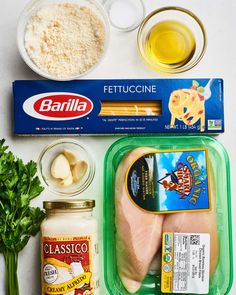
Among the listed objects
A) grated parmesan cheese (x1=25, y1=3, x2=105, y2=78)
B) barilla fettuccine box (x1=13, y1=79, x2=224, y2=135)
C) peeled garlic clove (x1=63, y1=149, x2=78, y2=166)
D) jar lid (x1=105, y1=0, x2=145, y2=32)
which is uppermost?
jar lid (x1=105, y1=0, x2=145, y2=32)

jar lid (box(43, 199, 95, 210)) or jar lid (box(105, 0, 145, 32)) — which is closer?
jar lid (box(43, 199, 95, 210))

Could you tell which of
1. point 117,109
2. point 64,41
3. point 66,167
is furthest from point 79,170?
point 64,41

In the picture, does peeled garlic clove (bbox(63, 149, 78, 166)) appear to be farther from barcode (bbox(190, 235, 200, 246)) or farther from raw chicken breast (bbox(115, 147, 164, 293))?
barcode (bbox(190, 235, 200, 246))

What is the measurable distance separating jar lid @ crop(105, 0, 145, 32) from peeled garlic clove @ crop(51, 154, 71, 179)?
0.27 metres

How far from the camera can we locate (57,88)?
3.26ft

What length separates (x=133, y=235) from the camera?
0.94 m

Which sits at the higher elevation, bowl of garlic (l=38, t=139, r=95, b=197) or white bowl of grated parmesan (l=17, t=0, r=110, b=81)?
white bowl of grated parmesan (l=17, t=0, r=110, b=81)

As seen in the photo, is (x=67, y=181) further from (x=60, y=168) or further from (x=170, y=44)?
(x=170, y=44)

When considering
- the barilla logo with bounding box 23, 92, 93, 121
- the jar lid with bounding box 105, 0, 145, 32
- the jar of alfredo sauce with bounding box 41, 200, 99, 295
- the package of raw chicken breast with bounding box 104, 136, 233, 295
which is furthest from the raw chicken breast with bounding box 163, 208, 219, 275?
the jar lid with bounding box 105, 0, 145, 32

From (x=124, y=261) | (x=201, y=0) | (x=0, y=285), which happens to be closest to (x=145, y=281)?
(x=124, y=261)

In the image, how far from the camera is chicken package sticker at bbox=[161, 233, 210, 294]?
95 centimetres

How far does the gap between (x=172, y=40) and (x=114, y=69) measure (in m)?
0.12

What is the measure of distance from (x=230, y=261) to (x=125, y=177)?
0.80 ft

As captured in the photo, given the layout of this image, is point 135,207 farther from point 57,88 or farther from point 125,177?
point 57,88
